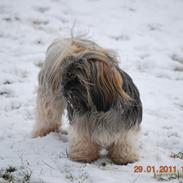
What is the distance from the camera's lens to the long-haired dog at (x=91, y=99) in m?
3.04

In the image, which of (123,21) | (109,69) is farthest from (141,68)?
(109,69)

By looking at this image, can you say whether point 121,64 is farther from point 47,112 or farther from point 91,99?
point 91,99

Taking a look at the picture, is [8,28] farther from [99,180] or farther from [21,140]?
[99,180]

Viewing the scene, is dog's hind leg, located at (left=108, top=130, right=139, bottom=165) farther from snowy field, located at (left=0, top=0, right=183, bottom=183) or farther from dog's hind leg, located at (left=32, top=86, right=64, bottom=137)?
dog's hind leg, located at (left=32, top=86, right=64, bottom=137)

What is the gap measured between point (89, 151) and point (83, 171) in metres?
0.28

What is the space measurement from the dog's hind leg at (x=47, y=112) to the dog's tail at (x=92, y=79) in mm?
658

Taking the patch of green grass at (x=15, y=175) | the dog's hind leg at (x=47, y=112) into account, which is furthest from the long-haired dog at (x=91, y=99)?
the patch of green grass at (x=15, y=175)

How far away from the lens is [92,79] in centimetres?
303

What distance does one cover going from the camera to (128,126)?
346 centimetres

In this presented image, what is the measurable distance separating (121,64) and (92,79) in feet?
10.8
